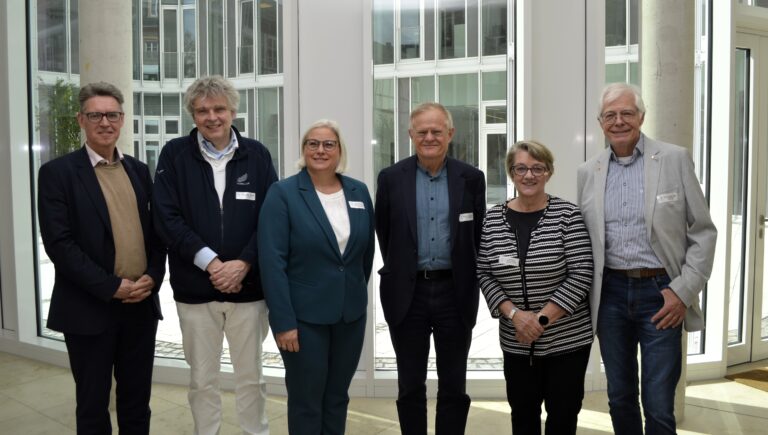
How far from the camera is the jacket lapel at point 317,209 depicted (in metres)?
2.51

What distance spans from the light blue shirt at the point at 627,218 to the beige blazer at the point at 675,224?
0.03 meters

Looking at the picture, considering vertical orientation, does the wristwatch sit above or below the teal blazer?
below

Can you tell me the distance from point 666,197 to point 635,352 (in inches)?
25.5

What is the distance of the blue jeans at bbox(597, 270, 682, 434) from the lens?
2.45 metres

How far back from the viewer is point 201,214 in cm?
263

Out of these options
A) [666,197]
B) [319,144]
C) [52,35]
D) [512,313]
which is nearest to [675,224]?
[666,197]

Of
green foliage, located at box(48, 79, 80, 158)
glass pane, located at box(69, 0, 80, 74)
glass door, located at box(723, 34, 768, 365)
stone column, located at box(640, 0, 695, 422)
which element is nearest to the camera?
stone column, located at box(640, 0, 695, 422)

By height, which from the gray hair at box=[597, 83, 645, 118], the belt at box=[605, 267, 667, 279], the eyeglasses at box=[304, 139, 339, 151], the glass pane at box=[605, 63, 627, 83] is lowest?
the belt at box=[605, 267, 667, 279]

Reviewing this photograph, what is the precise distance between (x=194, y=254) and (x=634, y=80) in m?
3.10

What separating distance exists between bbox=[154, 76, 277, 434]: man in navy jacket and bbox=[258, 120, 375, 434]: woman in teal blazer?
0.59 ft

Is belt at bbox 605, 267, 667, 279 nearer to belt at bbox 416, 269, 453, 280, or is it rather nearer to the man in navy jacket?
belt at bbox 416, 269, 453, 280

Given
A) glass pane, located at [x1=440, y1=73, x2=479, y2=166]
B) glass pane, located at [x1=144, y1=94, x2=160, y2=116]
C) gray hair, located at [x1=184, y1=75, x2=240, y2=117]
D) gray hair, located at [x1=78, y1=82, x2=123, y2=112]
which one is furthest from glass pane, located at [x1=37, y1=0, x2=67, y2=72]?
glass pane, located at [x1=440, y1=73, x2=479, y2=166]

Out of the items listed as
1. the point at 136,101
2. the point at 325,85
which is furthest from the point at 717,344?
the point at 136,101

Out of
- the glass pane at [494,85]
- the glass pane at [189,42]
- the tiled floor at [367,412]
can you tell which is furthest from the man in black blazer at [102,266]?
the glass pane at [494,85]
